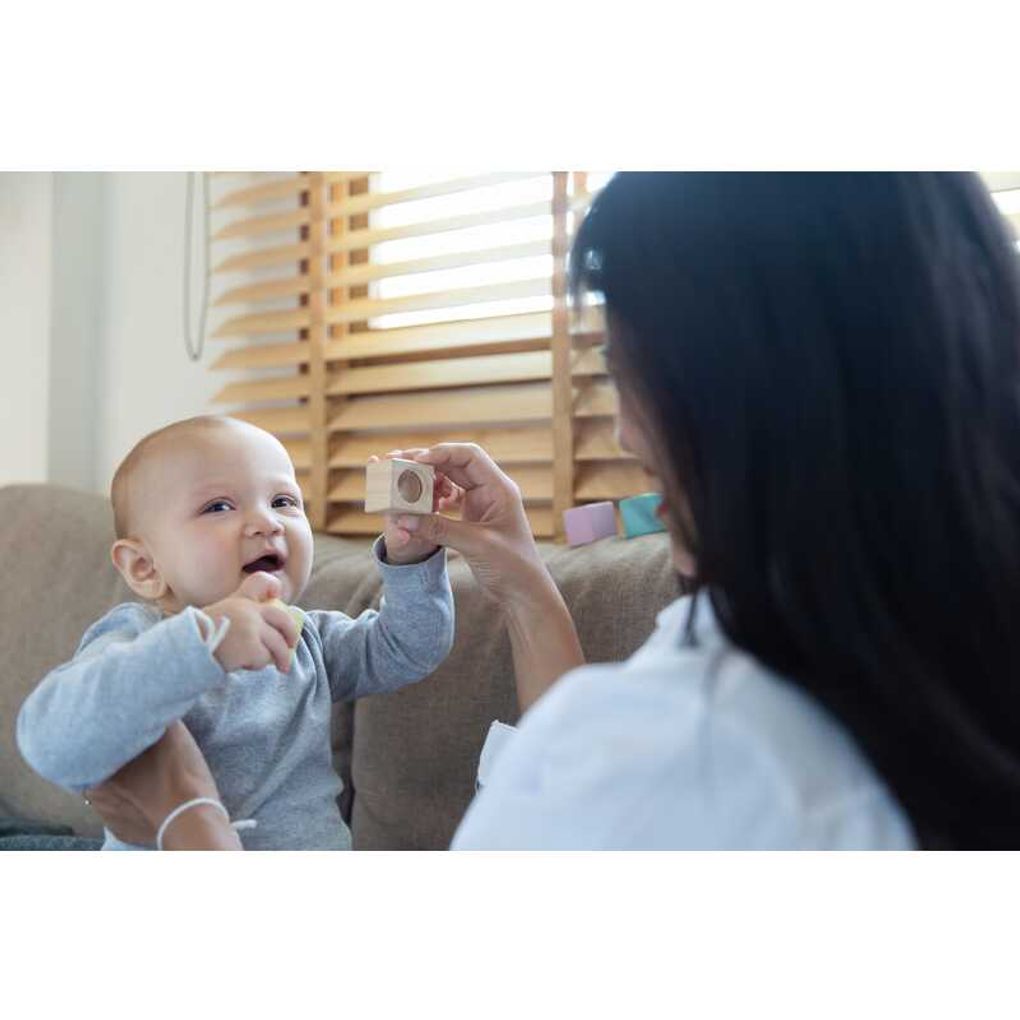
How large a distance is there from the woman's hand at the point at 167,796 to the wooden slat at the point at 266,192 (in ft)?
3.37

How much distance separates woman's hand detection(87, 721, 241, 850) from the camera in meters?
0.77

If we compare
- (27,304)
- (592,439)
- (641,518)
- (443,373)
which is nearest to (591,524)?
(641,518)

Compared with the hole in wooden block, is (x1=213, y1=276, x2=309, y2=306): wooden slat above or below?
above

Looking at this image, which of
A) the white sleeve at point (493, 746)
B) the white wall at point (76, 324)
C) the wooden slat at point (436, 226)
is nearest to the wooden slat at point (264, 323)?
the wooden slat at point (436, 226)

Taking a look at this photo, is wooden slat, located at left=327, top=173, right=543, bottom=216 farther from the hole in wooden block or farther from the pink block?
the hole in wooden block

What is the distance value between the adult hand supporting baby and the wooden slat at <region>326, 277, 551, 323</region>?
0.48 meters

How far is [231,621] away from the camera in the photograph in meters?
0.74

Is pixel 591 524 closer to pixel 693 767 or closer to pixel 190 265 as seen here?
pixel 693 767

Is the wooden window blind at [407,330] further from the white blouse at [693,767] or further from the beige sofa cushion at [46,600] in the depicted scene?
the white blouse at [693,767]

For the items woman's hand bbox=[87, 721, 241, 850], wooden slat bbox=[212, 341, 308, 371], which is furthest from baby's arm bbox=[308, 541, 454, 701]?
wooden slat bbox=[212, 341, 308, 371]

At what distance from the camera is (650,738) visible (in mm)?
464
